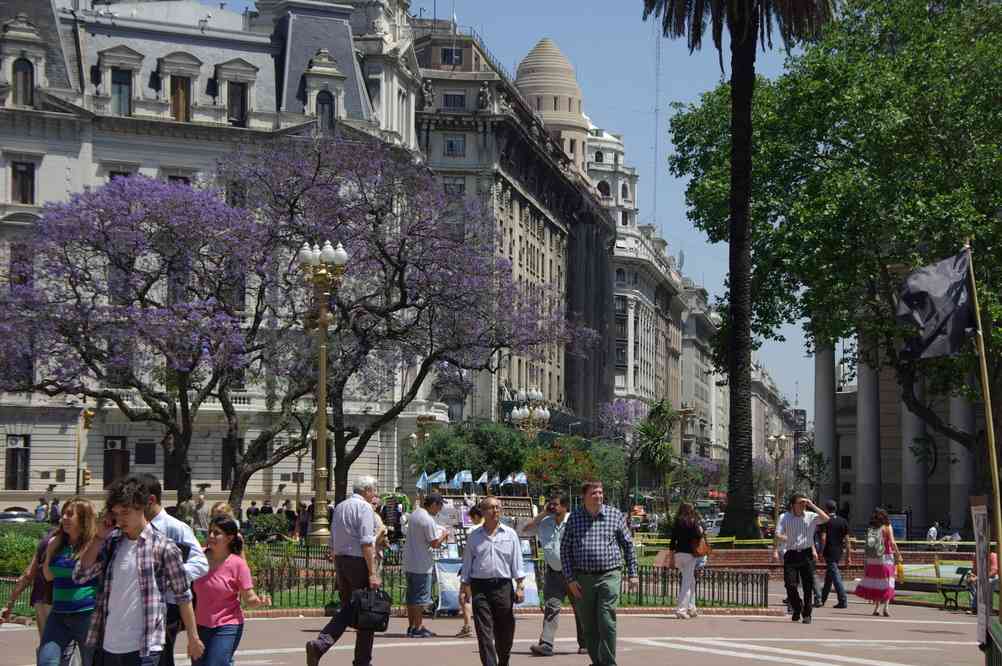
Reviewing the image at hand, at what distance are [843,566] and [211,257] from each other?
19.4 metres

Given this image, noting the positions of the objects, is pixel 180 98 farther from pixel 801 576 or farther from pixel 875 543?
pixel 801 576

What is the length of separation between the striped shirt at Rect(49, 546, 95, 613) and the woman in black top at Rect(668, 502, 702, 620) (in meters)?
13.0

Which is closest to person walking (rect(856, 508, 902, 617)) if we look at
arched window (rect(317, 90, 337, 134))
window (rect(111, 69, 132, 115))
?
arched window (rect(317, 90, 337, 134))

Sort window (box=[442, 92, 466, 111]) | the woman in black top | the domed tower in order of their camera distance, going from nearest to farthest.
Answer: the woman in black top, window (box=[442, 92, 466, 111]), the domed tower

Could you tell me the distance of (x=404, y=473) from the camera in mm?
75000

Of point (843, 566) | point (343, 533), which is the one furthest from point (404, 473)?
point (343, 533)

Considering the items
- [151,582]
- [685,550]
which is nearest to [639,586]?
[685,550]

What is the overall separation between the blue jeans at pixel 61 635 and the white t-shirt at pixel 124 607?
1.99 m

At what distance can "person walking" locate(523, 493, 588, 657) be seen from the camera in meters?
18.8

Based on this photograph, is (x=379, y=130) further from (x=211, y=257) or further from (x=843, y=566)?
(x=843, y=566)

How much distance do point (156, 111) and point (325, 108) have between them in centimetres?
693

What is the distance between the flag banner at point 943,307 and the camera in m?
15.2

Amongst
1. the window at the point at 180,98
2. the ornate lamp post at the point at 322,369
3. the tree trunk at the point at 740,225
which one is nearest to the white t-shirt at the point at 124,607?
the ornate lamp post at the point at 322,369

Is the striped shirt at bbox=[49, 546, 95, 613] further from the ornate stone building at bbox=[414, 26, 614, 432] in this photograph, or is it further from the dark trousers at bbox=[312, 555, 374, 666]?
the ornate stone building at bbox=[414, 26, 614, 432]
